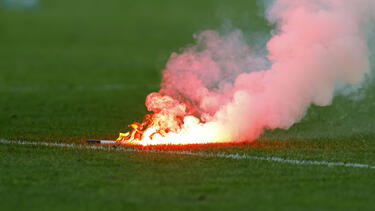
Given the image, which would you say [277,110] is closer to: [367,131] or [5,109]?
[367,131]

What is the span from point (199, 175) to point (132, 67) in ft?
57.7

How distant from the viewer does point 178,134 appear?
9859mm

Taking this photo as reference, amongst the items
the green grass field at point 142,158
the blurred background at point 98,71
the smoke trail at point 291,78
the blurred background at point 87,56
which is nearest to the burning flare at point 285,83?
the smoke trail at point 291,78

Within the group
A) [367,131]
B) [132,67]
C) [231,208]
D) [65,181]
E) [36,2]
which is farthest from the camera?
[36,2]

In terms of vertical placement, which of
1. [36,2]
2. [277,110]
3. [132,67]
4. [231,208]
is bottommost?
[231,208]

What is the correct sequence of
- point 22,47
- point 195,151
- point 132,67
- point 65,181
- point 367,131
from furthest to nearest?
point 22,47
point 132,67
point 367,131
point 195,151
point 65,181

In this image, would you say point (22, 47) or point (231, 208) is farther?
point (22, 47)

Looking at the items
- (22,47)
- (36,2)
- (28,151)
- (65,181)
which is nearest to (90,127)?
(28,151)

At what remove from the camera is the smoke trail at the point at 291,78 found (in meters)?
9.95

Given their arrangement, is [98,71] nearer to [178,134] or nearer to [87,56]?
[87,56]

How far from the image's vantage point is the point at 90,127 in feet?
38.7

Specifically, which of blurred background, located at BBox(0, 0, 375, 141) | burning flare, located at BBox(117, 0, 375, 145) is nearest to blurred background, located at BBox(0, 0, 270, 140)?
blurred background, located at BBox(0, 0, 375, 141)

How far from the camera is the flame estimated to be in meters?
9.77

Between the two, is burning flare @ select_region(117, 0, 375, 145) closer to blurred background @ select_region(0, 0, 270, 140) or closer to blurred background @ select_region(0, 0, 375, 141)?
blurred background @ select_region(0, 0, 375, 141)
